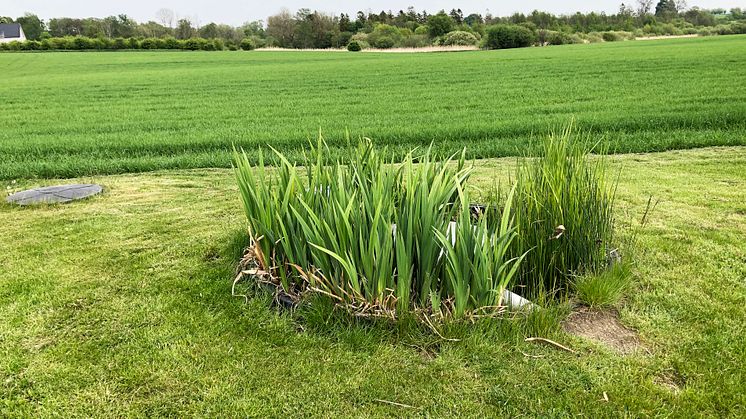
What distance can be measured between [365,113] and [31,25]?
94998mm

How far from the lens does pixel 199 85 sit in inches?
781

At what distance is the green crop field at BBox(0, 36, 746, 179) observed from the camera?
25.4ft

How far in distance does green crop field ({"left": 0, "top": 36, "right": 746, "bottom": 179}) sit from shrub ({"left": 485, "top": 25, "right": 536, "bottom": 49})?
1236 inches

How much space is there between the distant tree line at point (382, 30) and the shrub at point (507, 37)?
9 centimetres

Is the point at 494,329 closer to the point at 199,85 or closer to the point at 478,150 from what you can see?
→ the point at 478,150

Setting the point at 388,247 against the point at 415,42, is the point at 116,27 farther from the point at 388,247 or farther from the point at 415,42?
the point at 388,247

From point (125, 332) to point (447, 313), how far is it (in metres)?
1.51

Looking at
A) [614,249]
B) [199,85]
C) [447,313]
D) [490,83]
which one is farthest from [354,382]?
[199,85]

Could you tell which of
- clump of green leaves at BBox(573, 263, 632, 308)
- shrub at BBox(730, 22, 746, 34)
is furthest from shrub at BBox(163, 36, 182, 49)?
clump of green leaves at BBox(573, 263, 632, 308)

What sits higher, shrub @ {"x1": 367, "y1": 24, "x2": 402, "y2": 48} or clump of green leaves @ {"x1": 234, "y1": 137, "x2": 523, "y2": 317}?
shrub @ {"x1": 367, "y1": 24, "x2": 402, "y2": 48}

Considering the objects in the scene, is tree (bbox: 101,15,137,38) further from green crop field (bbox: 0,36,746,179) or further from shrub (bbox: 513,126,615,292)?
shrub (bbox: 513,126,615,292)

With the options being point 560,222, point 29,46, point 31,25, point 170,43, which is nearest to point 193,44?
point 170,43

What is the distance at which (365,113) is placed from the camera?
11.8 metres

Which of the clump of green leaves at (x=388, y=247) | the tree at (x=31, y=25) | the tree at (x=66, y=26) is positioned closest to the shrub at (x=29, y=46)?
the tree at (x=66, y=26)
